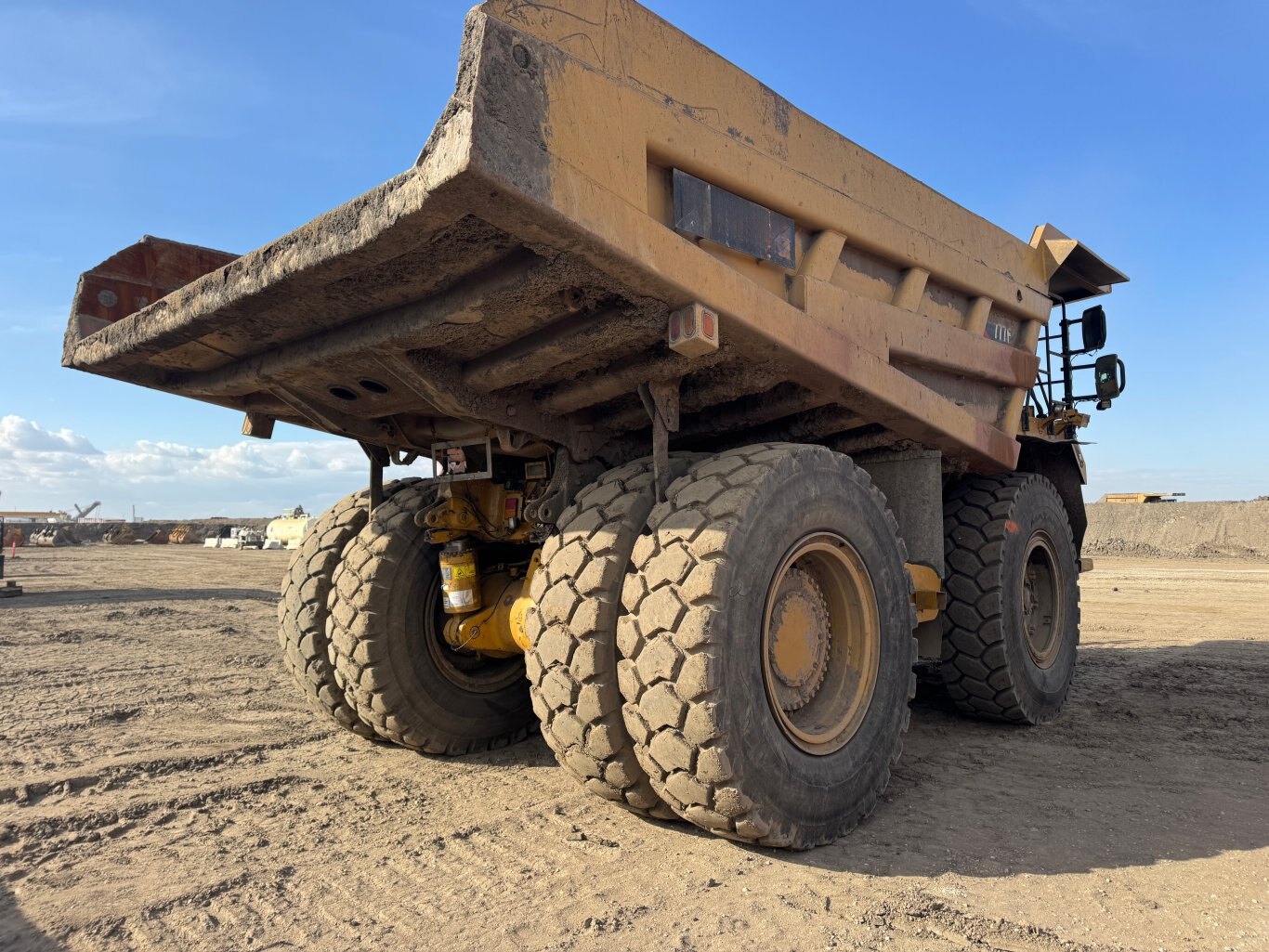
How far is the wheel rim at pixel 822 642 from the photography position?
308 centimetres

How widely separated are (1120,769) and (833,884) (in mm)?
2173

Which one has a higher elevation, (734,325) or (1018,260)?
(1018,260)

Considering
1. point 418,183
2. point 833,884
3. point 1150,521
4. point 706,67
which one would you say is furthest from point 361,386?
point 1150,521

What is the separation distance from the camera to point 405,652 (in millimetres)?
3996

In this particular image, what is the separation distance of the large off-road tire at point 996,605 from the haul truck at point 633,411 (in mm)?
22

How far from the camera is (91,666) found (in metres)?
6.58

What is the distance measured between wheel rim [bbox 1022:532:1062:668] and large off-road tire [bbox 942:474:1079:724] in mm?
44

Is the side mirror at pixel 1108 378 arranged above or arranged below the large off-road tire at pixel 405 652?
above

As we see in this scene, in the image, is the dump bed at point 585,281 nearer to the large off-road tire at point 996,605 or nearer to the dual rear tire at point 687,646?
the dual rear tire at point 687,646

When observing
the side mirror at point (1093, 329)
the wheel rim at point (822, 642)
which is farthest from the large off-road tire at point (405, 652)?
the side mirror at point (1093, 329)

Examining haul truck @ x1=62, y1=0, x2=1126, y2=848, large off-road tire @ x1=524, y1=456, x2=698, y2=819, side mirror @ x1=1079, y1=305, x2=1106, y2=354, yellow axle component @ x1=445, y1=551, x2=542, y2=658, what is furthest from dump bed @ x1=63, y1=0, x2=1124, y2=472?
side mirror @ x1=1079, y1=305, x2=1106, y2=354

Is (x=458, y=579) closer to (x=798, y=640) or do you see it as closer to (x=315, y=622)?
(x=315, y=622)

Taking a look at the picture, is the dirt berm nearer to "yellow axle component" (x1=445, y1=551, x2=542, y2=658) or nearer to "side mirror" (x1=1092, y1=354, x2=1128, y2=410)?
"side mirror" (x1=1092, y1=354, x2=1128, y2=410)

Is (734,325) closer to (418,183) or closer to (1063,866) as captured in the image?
(418,183)
